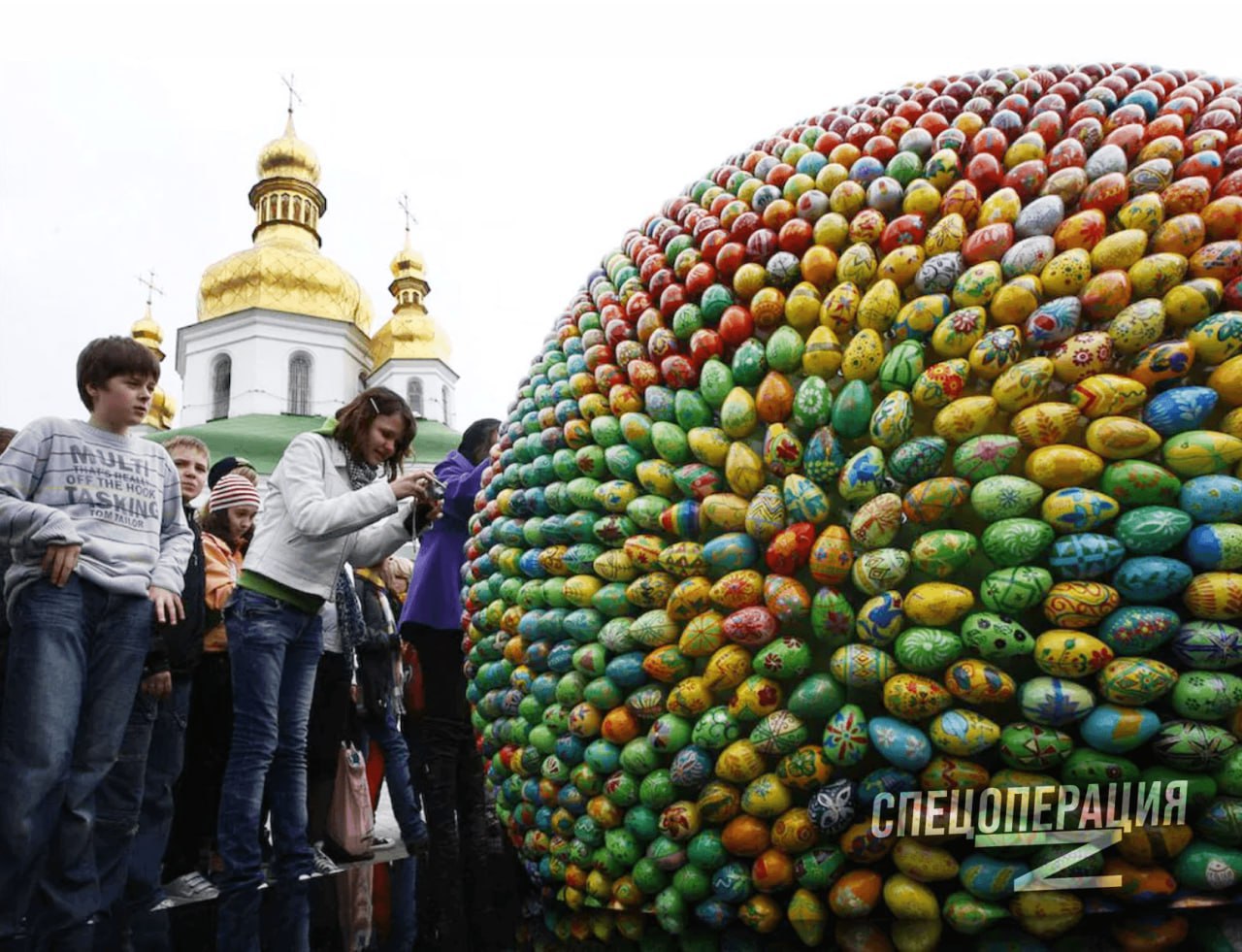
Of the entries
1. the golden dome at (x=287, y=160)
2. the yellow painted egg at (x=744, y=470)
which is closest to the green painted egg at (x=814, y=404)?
the yellow painted egg at (x=744, y=470)

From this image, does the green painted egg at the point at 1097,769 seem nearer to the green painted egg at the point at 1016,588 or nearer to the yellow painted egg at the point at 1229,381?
the green painted egg at the point at 1016,588

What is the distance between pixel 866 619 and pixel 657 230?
3.96 ft

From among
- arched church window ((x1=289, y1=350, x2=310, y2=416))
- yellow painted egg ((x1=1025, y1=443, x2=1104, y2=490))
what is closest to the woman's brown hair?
yellow painted egg ((x1=1025, y1=443, x2=1104, y2=490))

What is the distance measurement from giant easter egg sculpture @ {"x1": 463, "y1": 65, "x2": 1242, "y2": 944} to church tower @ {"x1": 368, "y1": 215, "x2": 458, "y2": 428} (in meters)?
28.5

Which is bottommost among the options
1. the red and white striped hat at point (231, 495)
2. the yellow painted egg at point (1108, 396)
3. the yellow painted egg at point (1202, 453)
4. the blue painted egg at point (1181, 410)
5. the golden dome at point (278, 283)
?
the yellow painted egg at point (1202, 453)

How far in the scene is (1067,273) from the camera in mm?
1601

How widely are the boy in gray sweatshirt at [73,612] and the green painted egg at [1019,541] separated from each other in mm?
2364

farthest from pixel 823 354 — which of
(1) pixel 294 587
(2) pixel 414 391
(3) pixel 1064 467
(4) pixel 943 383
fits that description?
(2) pixel 414 391

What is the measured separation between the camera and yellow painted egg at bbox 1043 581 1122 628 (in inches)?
57.6

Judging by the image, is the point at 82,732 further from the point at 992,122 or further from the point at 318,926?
the point at 992,122

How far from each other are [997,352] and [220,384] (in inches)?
1217

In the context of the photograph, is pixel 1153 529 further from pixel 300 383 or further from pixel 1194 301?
pixel 300 383

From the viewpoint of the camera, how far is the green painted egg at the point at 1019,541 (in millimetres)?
1493

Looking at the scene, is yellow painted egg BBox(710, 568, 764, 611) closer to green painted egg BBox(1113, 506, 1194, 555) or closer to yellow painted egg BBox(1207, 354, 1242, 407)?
green painted egg BBox(1113, 506, 1194, 555)
